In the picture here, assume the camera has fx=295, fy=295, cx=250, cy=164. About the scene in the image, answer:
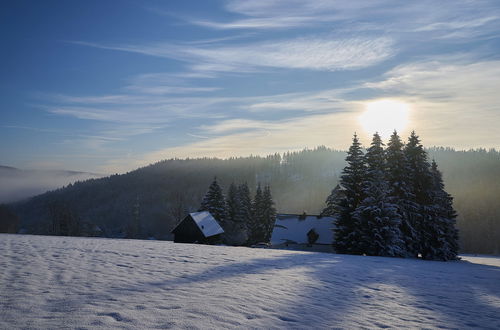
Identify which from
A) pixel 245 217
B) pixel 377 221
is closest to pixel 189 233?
pixel 245 217

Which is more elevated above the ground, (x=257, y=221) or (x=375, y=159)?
(x=375, y=159)

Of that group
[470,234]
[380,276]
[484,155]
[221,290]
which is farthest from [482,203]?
[221,290]

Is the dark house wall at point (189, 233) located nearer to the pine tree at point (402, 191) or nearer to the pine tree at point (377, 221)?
the pine tree at point (377, 221)

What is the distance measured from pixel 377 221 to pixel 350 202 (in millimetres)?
3385

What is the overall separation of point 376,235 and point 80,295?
964 inches

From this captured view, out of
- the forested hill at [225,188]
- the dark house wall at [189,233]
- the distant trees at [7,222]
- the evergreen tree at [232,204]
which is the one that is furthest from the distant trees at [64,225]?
the dark house wall at [189,233]

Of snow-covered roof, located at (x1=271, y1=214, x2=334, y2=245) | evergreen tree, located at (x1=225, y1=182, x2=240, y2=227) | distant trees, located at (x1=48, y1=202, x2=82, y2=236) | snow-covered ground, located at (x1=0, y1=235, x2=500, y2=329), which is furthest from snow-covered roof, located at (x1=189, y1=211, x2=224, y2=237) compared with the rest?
distant trees, located at (x1=48, y1=202, x2=82, y2=236)

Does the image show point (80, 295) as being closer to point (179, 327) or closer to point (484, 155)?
point (179, 327)

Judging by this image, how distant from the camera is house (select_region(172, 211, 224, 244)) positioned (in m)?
38.6

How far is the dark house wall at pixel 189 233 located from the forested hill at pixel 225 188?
34.7 meters

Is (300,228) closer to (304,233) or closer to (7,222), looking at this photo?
(304,233)

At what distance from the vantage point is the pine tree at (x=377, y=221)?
25875 mm

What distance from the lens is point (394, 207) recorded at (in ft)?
87.5

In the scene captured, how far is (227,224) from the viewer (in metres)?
54.0
